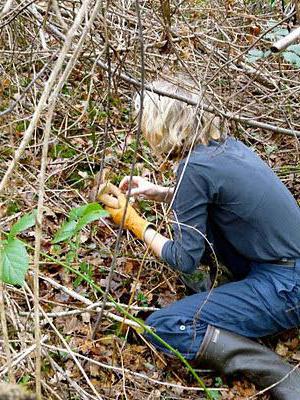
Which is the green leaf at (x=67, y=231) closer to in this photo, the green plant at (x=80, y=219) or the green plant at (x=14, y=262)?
the green plant at (x=80, y=219)

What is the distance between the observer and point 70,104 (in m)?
3.59

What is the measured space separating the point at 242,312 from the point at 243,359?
0.65ft

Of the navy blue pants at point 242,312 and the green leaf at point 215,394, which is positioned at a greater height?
the navy blue pants at point 242,312

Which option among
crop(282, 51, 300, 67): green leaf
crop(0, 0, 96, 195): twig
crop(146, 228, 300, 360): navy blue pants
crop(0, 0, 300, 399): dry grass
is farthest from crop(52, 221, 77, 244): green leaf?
crop(282, 51, 300, 67): green leaf

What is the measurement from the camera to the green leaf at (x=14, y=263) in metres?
1.57

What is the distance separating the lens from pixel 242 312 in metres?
2.77

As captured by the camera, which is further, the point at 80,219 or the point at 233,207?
the point at 233,207

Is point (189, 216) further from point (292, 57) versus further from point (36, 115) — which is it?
point (36, 115)

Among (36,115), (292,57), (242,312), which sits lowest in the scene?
(242,312)

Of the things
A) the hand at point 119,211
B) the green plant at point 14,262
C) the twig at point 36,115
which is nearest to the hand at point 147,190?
the hand at point 119,211

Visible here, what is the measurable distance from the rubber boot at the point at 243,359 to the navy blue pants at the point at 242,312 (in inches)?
1.6

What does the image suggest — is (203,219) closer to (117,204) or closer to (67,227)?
(117,204)

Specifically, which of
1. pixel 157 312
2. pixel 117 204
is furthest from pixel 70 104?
pixel 157 312

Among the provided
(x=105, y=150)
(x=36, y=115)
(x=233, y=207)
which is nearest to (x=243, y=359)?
(x=233, y=207)
